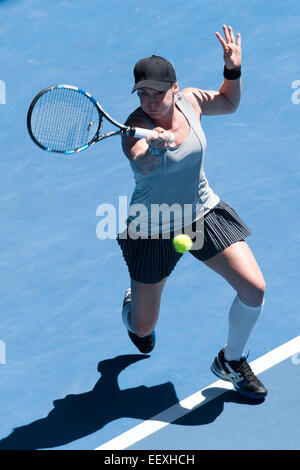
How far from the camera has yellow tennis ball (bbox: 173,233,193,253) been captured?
627 cm

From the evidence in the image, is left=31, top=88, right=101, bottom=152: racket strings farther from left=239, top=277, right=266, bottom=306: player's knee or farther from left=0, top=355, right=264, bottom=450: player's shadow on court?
left=0, top=355, right=264, bottom=450: player's shadow on court

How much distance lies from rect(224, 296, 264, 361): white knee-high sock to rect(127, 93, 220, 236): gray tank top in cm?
66

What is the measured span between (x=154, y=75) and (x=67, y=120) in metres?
0.68

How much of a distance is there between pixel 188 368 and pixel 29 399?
113 cm

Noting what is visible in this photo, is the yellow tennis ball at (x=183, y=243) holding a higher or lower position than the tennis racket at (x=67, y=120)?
lower

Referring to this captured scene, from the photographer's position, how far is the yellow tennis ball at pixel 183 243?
20.6 ft

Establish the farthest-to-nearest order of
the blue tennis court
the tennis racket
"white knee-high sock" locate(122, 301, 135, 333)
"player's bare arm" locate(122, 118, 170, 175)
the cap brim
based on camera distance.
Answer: "white knee-high sock" locate(122, 301, 135, 333) < the blue tennis court < the tennis racket < the cap brim < "player's bare arm" locate(122, 118, 170, 175)

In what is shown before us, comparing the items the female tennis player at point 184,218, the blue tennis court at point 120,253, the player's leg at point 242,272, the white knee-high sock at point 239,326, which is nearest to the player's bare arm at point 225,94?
the female tennis player at point 184,218

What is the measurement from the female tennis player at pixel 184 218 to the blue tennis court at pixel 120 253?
38 centimetres

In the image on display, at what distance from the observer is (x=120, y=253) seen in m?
8.01

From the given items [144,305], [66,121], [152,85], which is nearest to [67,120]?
[66,121]

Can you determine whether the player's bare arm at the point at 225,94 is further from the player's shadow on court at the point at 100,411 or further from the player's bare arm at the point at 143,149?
the player's shadow on court at the point at 100,411

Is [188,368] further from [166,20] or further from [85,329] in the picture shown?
[166,20]

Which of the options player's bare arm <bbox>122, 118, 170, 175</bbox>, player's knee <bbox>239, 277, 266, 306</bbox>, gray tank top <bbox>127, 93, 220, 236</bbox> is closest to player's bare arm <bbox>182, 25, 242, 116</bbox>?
gray tank top <bbox>127, 93, 220, 236</bbox>
